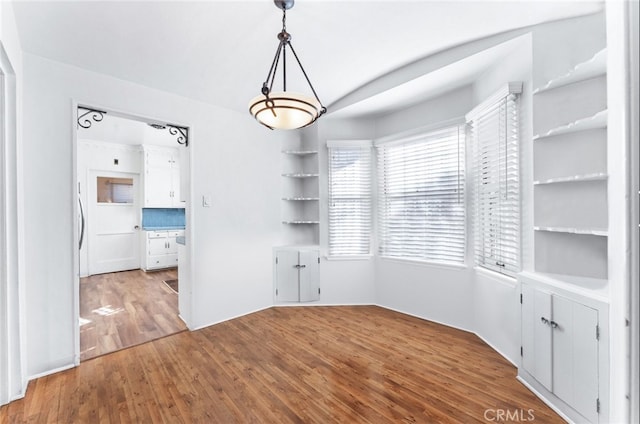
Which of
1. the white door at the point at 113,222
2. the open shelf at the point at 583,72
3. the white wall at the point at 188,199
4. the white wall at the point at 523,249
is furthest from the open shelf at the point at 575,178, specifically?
the white door at the point at 113,222

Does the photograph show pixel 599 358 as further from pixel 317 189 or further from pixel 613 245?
pixel 317 189

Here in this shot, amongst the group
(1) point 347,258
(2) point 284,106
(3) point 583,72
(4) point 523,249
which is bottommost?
(1) point 347,258

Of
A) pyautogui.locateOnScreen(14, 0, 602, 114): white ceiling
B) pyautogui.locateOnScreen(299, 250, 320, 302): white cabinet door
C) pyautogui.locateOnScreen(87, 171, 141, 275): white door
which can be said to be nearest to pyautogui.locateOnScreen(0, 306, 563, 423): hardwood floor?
pyautogui.locateOnScreen(299, 250, 320, 302): white cabinet door

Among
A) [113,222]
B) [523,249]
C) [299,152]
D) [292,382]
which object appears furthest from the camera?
[113,222]

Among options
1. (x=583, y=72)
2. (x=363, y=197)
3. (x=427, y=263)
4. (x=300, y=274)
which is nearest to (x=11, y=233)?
(x=300, y=274)

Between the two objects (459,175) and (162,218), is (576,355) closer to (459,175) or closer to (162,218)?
(459,175)

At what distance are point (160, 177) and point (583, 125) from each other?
6719mm

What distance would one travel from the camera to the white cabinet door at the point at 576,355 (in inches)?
63.1

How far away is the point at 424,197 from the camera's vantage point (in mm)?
3400

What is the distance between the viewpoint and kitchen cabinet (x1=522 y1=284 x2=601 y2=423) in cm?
161

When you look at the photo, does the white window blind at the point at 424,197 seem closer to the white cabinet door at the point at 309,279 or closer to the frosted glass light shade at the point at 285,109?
the white cabinet door at the point at 309,279

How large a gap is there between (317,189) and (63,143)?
2698 mm

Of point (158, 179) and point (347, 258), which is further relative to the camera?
point (158, 179)

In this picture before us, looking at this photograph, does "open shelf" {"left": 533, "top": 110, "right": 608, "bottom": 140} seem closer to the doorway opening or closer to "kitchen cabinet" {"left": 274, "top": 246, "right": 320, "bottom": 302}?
"kitchen cabinet" {"left": 274, "top": 246, "right": 320, "bottom": 302}
